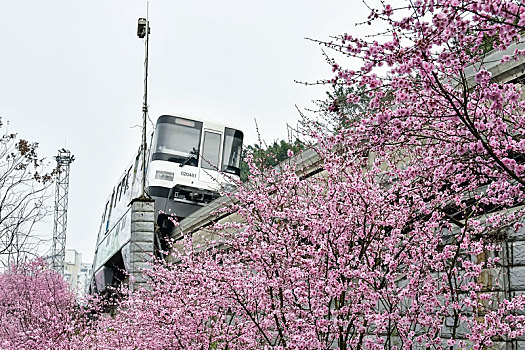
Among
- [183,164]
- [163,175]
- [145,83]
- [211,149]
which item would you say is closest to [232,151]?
[211,149]

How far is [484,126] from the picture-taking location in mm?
3059

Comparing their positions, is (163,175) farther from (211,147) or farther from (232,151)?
(232,151)

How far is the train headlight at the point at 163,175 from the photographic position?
1641 cm

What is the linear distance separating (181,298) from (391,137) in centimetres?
386

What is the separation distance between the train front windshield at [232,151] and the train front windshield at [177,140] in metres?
0.85

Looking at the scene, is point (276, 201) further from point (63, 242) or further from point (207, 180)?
point (63, 242)

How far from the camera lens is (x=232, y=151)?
17703 millimetres

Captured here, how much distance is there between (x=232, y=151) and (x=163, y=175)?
2.32m

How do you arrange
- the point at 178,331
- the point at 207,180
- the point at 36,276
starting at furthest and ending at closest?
the point at 36,276 < the point at 207,180 < the point at 178,331

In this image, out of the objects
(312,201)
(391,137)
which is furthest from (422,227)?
(391,137)

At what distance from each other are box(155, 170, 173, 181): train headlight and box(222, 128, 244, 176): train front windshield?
165 cm

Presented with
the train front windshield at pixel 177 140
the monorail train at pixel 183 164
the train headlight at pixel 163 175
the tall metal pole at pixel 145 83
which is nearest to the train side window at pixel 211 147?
the monorail train at pixel 183 164

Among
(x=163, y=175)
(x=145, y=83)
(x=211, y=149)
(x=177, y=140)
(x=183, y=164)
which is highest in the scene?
(x=145, y=83)

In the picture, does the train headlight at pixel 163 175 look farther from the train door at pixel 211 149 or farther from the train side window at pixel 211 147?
the train side window at pixel 211 147
